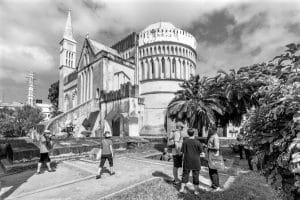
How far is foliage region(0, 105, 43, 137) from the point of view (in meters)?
39.8

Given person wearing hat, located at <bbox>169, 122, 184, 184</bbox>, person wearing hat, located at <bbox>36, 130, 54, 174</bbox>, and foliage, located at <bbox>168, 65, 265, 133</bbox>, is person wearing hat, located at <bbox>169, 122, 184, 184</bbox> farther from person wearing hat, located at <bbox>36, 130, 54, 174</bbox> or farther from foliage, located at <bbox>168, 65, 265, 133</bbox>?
foliage, located at <bbox>168, 65, 265, 133</bbox>

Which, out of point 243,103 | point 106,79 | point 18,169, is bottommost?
point 18,169

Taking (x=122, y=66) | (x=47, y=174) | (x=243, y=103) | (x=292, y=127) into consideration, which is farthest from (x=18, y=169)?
(x=122, y=66)

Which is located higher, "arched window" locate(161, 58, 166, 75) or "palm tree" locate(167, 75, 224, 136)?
"arched window" locate(161, 58, 166, 75)

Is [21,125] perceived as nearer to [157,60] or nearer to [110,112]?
[110,112]

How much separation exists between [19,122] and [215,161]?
46.5 m

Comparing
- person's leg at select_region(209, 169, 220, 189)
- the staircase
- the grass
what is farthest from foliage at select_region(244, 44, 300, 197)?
the staircase

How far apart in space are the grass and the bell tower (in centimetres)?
4213

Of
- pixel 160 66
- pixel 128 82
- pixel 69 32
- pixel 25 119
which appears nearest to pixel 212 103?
pixel 128 82

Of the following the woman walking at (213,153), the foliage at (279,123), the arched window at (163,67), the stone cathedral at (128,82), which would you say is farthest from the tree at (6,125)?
the foliage at (279,123)

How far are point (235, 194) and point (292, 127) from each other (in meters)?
4.10

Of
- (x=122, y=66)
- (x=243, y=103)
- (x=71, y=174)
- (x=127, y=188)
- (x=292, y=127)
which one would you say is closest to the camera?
(x=292, y=127)

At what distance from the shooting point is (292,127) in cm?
211

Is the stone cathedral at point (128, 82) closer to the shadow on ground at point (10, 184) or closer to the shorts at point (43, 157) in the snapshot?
the shorts at point (43, 157)
